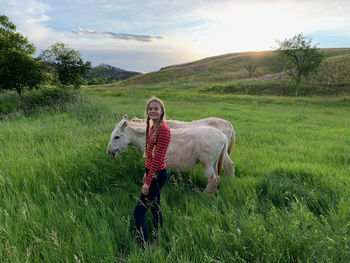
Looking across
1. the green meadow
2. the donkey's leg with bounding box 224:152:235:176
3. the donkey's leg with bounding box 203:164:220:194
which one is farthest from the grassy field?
the donkey's leg with bounding box 224:152:235:176

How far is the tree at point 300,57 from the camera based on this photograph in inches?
1176

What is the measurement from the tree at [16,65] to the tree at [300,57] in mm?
32130

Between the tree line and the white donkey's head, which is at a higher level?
the tree line

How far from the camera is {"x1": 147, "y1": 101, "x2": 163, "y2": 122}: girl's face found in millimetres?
2941

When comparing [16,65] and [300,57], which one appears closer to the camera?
[16,65]

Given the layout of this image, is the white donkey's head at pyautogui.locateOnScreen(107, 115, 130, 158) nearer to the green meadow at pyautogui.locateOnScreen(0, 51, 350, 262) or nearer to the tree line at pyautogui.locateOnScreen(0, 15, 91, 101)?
the green meadow at pyautogui.locateOnScreen(0, 51, 350, 262)

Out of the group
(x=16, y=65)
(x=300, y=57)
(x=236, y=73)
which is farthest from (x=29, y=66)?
(x=236, y=73)

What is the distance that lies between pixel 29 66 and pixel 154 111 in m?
18.4

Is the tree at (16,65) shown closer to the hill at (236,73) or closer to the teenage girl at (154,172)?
the teenage girl at (154,172)

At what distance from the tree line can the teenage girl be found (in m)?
17.9

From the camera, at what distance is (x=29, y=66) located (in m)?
16.4

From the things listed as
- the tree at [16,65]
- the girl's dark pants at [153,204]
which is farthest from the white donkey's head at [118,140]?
the tree at [16,65]

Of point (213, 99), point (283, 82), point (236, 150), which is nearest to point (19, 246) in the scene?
point (236, 150)

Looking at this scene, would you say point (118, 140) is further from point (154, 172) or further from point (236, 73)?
point (236, 73)
